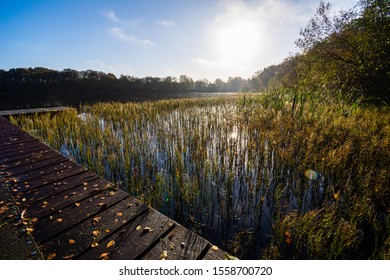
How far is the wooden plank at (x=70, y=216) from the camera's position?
2.12m

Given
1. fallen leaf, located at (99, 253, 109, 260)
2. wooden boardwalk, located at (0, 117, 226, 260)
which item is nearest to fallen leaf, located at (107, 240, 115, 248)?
wooden boardwalk, located at (0, 117, 226, 260)

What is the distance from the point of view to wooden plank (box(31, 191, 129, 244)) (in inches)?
83.4

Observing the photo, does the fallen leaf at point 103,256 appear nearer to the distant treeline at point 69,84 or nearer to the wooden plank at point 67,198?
the wooden plank at point 67,198

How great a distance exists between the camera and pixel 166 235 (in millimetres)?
2096

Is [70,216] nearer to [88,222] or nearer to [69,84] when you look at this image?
[88,222]

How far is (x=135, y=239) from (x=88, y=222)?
2.32 ft

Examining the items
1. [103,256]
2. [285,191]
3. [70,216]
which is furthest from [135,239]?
[285,191]

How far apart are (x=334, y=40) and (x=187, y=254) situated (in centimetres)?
1440

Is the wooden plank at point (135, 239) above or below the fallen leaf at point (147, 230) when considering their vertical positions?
below

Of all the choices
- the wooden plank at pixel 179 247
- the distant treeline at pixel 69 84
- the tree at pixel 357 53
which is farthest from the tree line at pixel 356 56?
the distant treeline at pixel 69 84

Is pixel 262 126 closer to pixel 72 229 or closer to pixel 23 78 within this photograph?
pixel 72 229

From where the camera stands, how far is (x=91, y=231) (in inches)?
84.3

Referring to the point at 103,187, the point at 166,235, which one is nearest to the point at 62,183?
the point at 103,187

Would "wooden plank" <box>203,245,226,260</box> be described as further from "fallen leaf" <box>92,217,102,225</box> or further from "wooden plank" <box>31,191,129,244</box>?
"wooden plank" <box>31,191,129,244</box>
